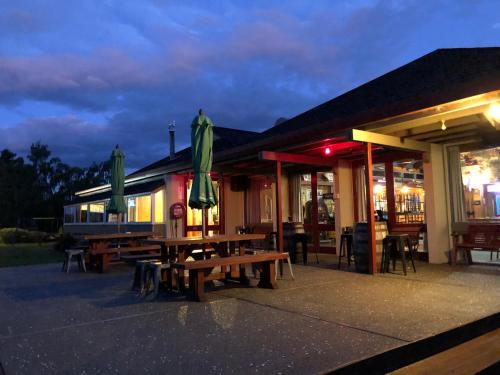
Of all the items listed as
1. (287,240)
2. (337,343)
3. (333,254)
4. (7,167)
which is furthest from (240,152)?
(7,167)

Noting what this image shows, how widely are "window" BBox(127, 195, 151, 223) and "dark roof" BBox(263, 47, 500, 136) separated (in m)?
6.25

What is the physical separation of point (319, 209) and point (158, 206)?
521 cm

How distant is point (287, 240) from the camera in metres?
8.59

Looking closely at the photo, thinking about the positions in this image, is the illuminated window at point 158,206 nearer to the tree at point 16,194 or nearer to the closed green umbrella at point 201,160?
the closed green umbrella at point 201,160

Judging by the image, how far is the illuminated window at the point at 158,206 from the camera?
1261cm

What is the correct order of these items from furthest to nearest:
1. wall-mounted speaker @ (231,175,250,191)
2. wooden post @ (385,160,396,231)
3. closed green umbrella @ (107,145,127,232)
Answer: wall-mounted speaker @ (231,175,250,191) → closed green umbrella @ (107,145,127,232) → wooden post @ (385,160,396,231)

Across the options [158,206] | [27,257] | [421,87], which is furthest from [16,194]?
[421,87]

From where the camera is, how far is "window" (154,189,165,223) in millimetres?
12609

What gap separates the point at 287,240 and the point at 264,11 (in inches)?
288

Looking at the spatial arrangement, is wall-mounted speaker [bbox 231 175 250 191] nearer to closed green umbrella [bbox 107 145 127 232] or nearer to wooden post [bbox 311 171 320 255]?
wooden post [bbox 311 171 320 255]

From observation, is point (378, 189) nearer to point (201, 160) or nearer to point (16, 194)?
point (201, 160)

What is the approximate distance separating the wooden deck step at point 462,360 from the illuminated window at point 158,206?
10.3 m

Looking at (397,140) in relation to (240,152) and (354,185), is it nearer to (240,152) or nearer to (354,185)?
(354,185)

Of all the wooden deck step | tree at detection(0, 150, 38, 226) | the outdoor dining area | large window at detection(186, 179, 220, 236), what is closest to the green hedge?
large window at detection(186, 179, 220, 236)
